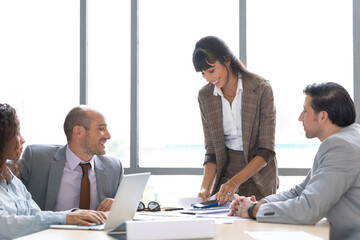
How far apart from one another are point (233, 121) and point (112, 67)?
1845 millimetres

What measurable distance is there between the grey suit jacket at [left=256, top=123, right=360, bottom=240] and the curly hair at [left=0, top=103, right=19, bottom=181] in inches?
48.0

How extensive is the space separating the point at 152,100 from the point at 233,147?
63.7 inches

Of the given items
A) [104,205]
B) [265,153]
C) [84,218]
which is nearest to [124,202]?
[84,218]

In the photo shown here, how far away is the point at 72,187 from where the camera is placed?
310 centimetres

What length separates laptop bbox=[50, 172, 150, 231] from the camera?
2.06 metres

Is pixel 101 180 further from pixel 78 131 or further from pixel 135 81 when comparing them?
pixel 135 81

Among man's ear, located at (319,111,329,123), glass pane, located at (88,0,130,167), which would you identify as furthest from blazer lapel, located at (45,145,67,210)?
glass pane, located at (88,0,130,167)

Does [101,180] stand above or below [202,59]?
below

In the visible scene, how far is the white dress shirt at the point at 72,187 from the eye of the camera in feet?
10.1

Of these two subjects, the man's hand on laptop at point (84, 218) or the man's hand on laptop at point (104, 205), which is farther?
the man's hand on laptop at point (104, 205)

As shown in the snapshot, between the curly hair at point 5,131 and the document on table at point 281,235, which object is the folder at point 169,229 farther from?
the curly hair at point 5,131

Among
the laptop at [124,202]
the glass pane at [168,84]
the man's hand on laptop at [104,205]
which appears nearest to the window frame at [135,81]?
the glass pane at [168,84]

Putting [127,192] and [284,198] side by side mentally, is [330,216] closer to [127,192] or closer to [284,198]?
[284,198]

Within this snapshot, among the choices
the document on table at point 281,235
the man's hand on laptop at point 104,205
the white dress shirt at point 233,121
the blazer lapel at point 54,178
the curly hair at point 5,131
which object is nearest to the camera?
the document on table at point 281,235
